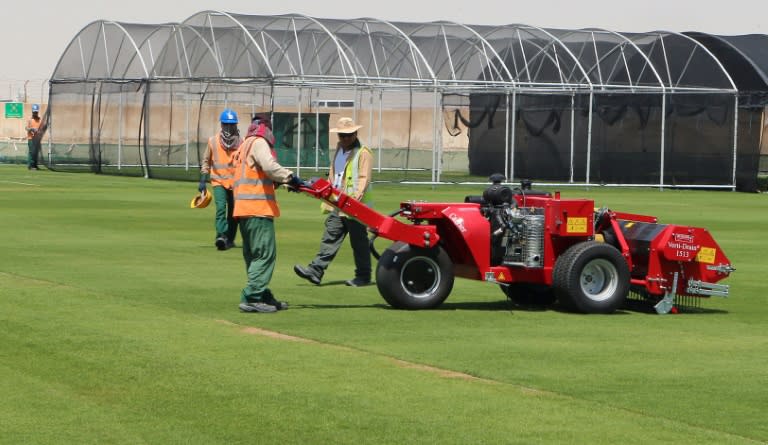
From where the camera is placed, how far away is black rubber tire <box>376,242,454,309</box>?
14.2m

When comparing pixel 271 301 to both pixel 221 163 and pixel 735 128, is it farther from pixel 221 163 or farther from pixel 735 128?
pixel 735 128

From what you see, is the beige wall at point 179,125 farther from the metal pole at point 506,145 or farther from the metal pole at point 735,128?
the metal pole at point 735,128

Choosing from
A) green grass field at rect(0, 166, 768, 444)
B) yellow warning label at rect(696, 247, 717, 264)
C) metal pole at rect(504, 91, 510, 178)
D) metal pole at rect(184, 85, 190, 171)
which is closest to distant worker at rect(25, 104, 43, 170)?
metal pole at rect(184, 85, 190, 171)

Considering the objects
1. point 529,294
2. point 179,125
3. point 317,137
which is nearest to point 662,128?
point 317,137

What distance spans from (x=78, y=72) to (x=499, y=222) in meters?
38.9

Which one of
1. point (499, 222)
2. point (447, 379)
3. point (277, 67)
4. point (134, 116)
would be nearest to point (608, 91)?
point (277, 67)

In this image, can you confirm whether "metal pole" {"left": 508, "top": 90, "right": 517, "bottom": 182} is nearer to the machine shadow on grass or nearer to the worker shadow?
the machine shadow on grass

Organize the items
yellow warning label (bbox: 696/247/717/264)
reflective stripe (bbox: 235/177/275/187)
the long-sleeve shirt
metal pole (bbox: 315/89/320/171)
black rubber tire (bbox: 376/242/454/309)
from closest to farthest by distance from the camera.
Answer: the long-sleeve shirt
reflective stripe (bbox: 235/177/275/187)
black rubber tire (bbox: 376/242/454/309)
yellow warning label (bbox: 696/247/717/264)
metal pole (bbox: 315/89/320/171)

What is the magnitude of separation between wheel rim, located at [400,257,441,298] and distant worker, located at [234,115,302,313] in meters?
1.19

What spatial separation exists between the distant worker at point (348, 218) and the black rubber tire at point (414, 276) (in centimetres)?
218

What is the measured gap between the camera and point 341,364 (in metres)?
10.6

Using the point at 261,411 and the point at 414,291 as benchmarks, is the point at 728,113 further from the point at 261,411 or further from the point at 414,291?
the point at 261,411

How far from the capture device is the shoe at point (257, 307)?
13.7 m

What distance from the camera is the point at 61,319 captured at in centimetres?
1284
